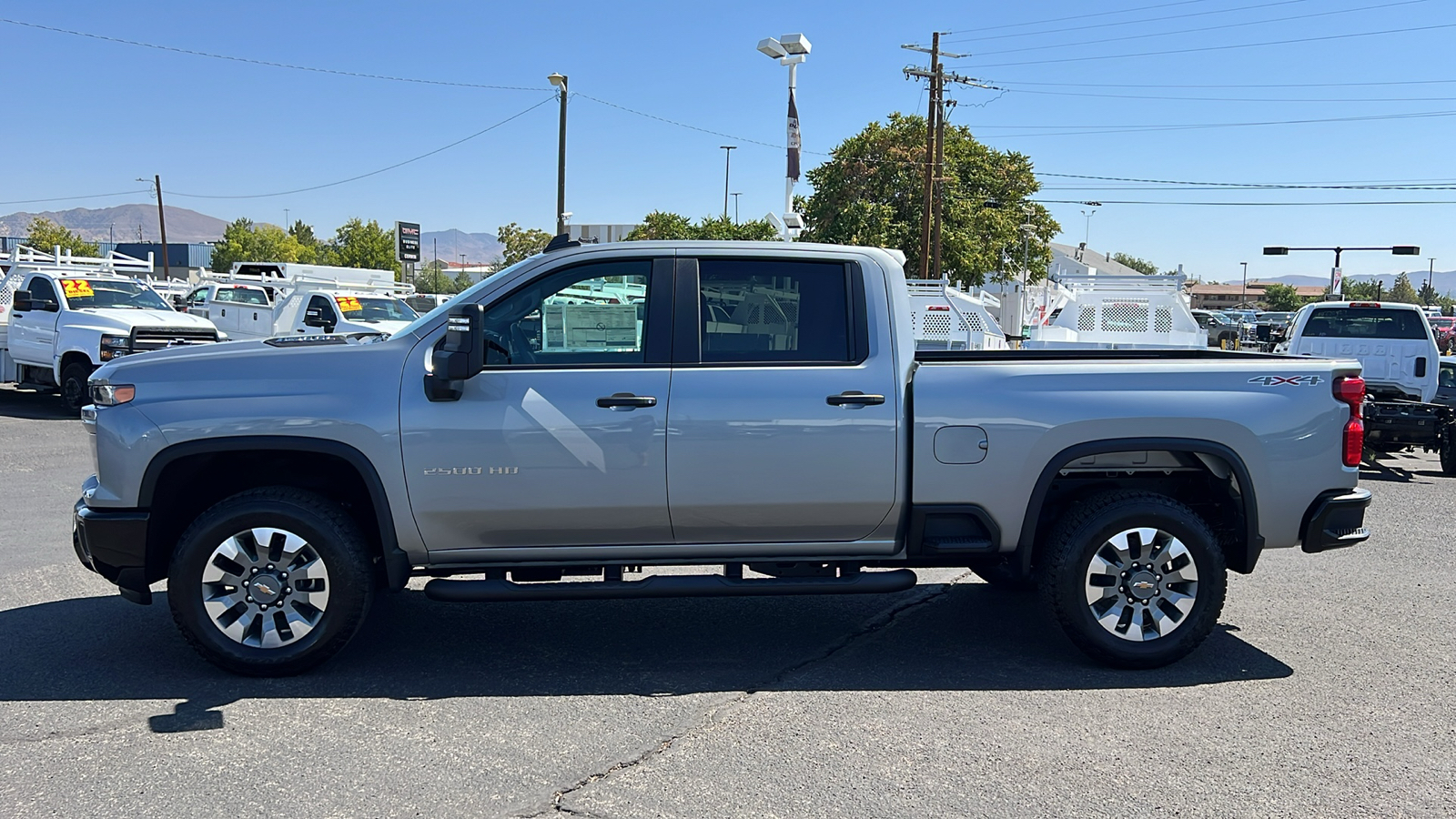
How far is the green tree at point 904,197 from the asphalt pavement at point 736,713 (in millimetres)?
43227

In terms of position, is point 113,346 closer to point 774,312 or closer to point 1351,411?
point 774,312

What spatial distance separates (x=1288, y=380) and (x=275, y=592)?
464cm

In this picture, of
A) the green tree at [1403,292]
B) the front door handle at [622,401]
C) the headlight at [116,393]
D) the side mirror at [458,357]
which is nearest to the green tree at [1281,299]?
the green tree at [1403,292]

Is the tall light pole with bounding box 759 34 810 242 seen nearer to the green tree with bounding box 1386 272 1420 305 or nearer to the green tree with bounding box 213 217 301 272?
the green tree with bounding box 213 217 301 272

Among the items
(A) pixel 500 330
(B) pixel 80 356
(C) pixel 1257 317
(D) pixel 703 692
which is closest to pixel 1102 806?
(D) pixel 703 692

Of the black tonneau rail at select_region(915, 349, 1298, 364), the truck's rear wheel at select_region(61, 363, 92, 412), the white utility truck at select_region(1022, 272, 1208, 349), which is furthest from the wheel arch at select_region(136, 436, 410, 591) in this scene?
the white utility truck at select_region(1022, 272, 1208, 349)

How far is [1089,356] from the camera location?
5.71 m

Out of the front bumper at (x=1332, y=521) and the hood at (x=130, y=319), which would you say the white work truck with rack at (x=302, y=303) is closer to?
the hood at (x=130, y=319)

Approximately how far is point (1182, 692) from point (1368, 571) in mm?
3283

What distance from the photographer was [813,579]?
17.2 ft

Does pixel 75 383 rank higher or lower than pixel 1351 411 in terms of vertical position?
lower

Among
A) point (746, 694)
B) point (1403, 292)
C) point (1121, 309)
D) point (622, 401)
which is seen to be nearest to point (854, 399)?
point (622, 401)

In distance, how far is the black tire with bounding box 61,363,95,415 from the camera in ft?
52.5

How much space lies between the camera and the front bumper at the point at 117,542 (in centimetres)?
498
